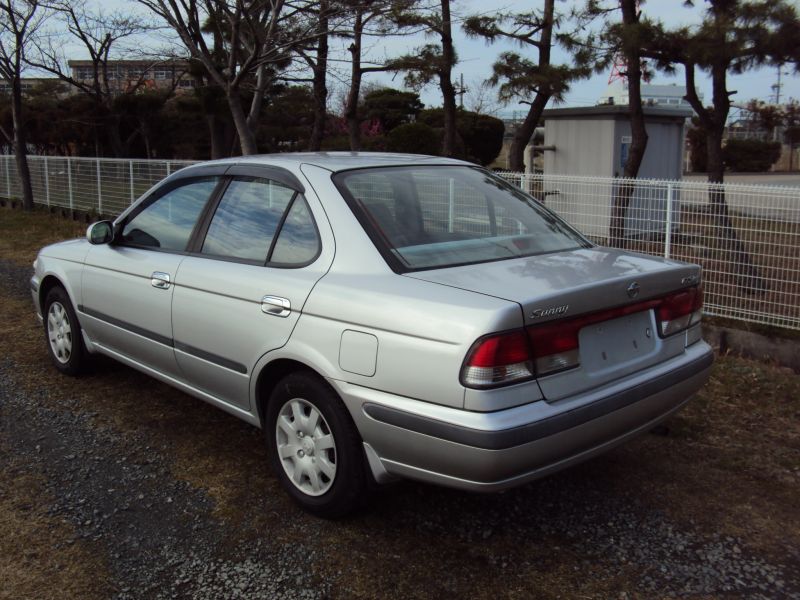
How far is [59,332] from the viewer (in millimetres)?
5207

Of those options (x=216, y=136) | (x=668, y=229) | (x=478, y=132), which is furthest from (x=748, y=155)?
(x=668, y=229)

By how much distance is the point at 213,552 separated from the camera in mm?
3049

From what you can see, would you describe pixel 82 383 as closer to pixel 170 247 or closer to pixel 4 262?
pixel 170 247

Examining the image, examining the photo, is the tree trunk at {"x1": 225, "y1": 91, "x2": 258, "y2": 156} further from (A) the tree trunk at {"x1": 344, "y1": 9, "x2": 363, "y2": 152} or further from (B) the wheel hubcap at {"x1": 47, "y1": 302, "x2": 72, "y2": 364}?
(B) the wheel hubcap at {"x1": 47, "y1": 302, "x2": 72, "y2": 364}

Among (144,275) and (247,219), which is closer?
(247,219)

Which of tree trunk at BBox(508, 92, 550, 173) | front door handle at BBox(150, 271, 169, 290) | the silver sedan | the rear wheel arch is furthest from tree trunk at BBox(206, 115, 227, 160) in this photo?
the rear wheel arch

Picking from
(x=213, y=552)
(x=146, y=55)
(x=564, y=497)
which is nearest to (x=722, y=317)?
(x=564, y=497)

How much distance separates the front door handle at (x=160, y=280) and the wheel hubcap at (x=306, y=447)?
1.08 m

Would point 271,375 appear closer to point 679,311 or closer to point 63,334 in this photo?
point 679,311

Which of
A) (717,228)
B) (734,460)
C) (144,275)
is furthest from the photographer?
(717,228)

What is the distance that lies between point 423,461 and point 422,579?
18.3 inches

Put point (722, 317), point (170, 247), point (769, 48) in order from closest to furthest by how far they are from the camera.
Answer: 1. point (170, 247)
2. point (722, 317)
3. point (769, 48)

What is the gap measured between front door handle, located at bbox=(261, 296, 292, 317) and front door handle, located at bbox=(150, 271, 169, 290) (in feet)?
2.83

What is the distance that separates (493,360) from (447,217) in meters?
1.17
